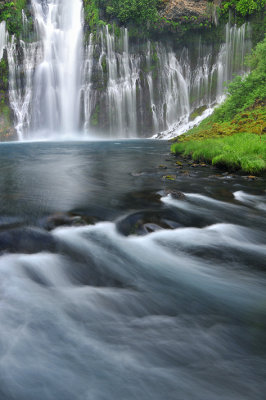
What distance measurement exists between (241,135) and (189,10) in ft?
116

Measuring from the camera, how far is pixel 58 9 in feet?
126

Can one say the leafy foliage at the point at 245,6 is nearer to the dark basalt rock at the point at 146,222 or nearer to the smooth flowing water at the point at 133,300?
the smooth flowing water at the point at 133,300

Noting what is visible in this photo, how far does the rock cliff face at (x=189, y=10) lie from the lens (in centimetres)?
3691

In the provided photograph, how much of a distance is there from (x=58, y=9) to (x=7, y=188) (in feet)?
135

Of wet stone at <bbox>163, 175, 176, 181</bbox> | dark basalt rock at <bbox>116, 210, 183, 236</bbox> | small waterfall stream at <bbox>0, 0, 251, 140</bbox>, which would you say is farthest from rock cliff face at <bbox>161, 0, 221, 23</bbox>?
dark basalt rock at <bbox>116, 210, 183, 236</bbox>

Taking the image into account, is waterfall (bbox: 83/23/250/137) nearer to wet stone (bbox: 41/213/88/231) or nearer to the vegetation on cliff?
the vegetation on cliff

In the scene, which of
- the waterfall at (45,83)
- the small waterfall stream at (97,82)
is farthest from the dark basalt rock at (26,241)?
the waterfall at (45,83)

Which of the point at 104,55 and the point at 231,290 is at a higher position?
the point at 104,55

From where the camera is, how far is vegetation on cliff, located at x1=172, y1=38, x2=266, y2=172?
7758mm

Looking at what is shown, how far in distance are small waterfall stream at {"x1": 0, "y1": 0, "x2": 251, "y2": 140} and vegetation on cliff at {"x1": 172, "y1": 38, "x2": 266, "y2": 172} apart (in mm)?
19474

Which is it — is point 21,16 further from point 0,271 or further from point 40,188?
point 0,271

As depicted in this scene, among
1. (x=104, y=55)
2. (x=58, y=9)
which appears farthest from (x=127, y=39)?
(x=58, y=9)

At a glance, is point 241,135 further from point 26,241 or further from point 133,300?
point 133,300

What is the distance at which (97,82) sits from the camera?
120 ft
